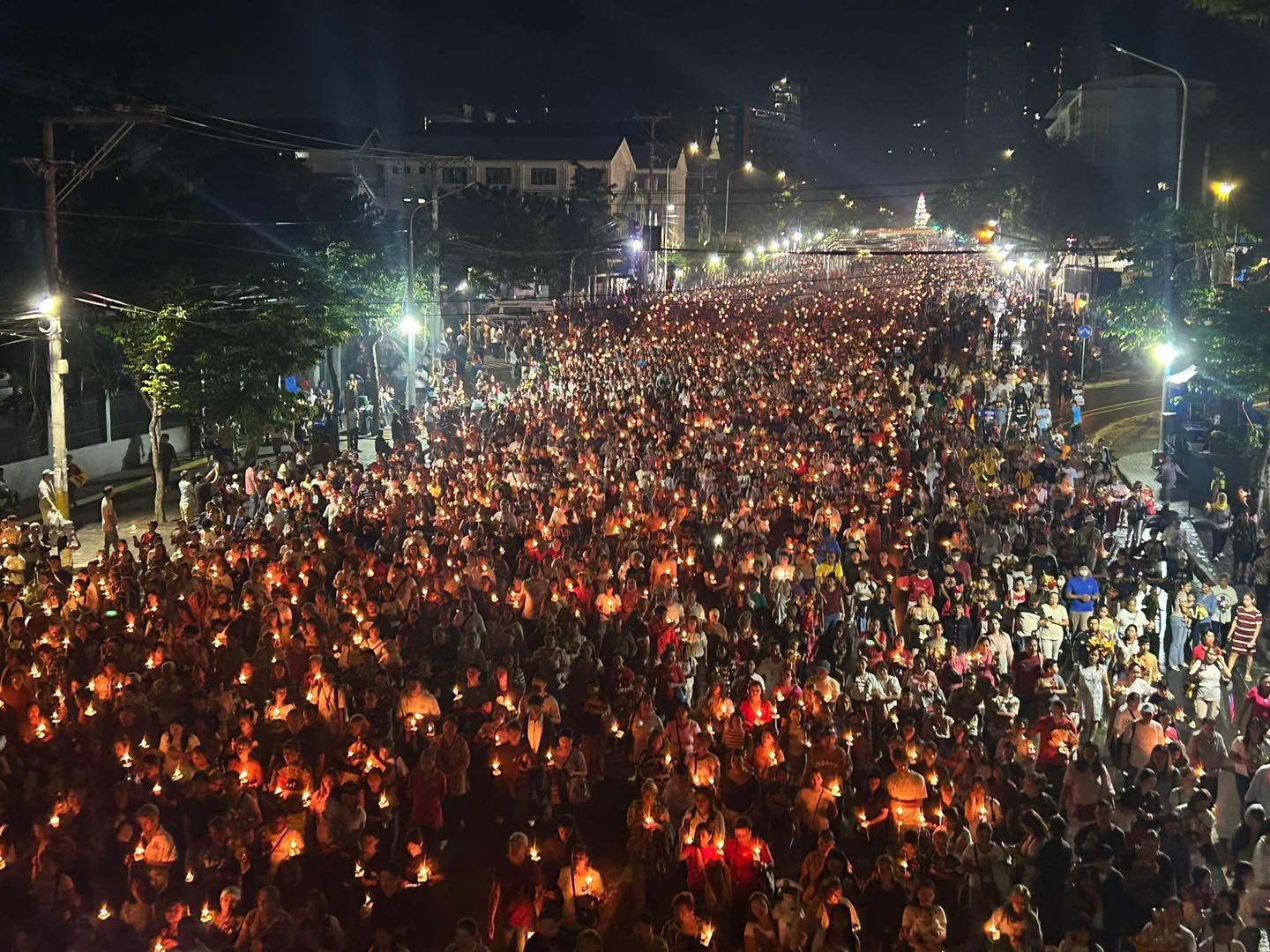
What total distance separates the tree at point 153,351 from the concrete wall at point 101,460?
4108mm

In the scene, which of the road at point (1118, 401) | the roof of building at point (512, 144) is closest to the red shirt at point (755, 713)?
the road at point (1118, 401)

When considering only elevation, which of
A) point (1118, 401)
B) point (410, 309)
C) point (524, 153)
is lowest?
point (1118, 401)

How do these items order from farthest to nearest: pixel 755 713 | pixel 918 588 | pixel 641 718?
1. pixel 918 588
2. pixel 755 713
3. pixel 641 718

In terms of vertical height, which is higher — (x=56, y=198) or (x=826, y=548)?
(x=56, y=198)

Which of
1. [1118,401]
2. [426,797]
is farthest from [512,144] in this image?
[426,797]

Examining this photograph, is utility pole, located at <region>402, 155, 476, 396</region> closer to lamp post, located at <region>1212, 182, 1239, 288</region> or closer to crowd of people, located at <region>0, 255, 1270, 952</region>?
crowd of people, located at <region>0, 255, 1270, 952</region>

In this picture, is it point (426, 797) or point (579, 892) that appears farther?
point (426, 797)

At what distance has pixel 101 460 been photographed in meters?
28.7

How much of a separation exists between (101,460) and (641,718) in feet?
70.2

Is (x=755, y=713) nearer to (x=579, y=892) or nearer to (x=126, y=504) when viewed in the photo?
(x=579, y=892)

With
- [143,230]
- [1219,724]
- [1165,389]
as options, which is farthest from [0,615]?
[1165,389]

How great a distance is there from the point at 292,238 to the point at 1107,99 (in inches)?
2153

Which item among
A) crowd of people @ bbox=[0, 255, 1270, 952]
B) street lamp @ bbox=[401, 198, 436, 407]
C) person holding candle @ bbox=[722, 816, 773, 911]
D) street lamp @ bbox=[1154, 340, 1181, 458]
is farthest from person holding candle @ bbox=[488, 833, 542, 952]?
street lamp @ bbox=[401, 198, 436, 407]

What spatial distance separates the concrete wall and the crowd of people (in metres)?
7.86
